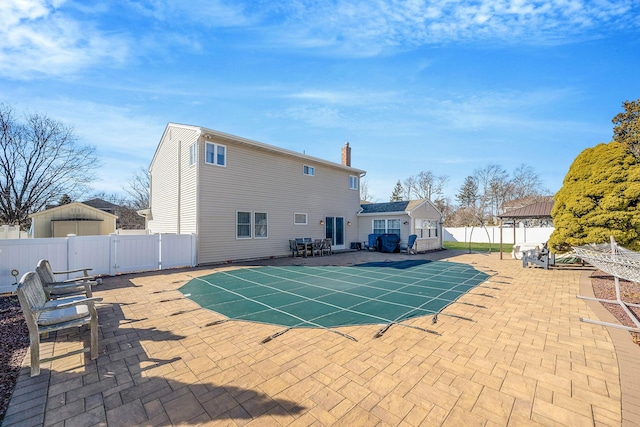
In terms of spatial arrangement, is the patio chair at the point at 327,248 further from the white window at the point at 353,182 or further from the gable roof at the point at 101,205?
the gable roof at the point at 101,205

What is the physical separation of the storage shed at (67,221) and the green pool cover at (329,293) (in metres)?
15.9

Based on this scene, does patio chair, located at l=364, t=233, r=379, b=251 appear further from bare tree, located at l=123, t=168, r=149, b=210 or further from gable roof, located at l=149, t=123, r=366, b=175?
bare tree, located at l=123, t=168, r=149, b=210

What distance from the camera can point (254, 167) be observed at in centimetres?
1241

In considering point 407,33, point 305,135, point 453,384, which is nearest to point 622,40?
point 407,33

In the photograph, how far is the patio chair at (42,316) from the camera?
2686 mm

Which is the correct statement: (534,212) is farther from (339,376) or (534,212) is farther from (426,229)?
(339,376)

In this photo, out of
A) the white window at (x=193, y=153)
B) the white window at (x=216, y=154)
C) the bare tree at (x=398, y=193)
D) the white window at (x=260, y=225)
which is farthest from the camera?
the bare tree at (x=398, y=193)

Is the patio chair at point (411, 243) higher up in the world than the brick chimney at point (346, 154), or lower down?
lower down

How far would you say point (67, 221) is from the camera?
57.4 feet

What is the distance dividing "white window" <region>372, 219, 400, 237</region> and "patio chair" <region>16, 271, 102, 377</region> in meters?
14.7

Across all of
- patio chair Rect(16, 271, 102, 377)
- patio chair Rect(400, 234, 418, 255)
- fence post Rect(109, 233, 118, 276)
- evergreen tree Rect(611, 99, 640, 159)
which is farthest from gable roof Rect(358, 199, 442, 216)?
evergreen tree Rect(611, 99, 640, 159)

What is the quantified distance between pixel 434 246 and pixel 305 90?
41.2 feet

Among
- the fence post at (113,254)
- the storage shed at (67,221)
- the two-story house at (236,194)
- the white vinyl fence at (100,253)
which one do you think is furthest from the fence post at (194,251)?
the storage shed at (67,221)

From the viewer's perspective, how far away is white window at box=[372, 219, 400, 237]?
52.6ft
